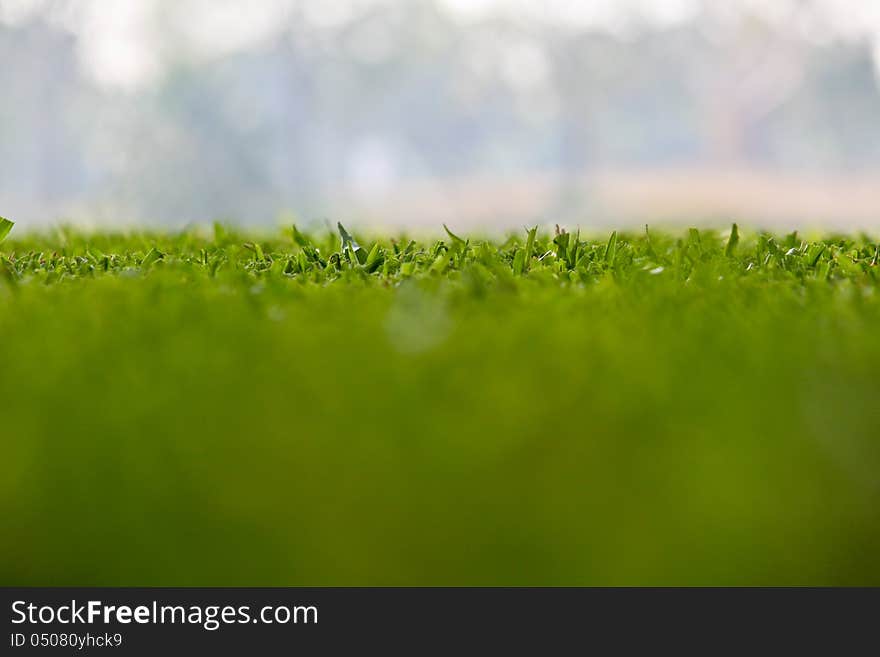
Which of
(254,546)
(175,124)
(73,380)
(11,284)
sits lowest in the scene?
(254,546)

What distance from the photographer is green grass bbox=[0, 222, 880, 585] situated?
1.47m

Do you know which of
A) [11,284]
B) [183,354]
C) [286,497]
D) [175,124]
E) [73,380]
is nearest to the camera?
[286,497]

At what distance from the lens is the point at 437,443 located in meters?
1.72

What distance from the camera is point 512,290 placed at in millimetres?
3461

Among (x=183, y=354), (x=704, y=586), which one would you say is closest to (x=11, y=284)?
(x=183, y=354)

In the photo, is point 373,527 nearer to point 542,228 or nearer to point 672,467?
point 672,467

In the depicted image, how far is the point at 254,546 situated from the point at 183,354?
0.97m

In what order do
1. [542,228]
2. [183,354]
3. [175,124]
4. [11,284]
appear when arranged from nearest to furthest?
[183,354]
[11,284]
[542,228]
[175,124]

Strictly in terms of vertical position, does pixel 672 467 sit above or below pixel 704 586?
above

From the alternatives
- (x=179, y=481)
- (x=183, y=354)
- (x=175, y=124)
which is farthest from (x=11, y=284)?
(x=175, y=124)

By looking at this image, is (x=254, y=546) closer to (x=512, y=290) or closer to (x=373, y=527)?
(x=373, y=527)

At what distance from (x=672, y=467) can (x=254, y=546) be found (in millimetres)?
739

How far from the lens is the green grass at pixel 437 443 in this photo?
1.47 meters

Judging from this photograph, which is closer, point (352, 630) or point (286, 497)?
point (352, 630)
